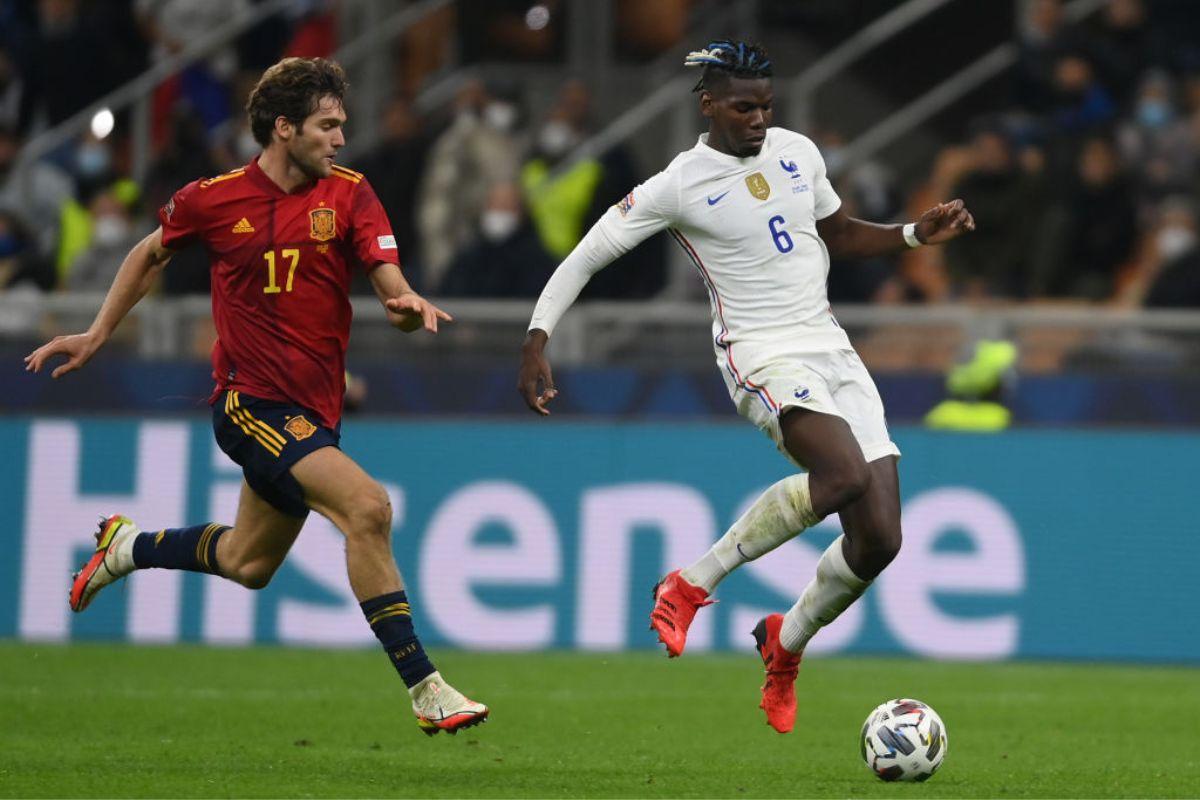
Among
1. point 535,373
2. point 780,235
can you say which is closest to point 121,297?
Answer: point 535,373

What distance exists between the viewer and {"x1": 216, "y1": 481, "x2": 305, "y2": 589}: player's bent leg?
827cm

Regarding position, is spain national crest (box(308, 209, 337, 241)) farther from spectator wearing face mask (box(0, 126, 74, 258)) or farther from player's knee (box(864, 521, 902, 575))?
spectator wearing face mask (box(0, 126, 74, 258))

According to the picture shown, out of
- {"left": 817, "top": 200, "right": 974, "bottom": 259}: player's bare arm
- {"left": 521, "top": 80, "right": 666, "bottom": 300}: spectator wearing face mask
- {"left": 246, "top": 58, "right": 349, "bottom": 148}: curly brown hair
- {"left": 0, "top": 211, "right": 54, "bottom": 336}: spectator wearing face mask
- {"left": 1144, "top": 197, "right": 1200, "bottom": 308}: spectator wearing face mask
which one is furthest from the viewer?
{"left": 0, "top": 211, "right": 54, "bottom": 336}: spectator wearing face mask

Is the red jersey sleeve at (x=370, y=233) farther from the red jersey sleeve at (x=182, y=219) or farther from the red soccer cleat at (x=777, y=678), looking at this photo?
the red soccer cleat at (x=777, y=678)

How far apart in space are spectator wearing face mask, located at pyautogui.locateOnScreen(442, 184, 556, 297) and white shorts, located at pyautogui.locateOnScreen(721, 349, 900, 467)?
6969mm

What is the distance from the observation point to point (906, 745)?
7641 mm

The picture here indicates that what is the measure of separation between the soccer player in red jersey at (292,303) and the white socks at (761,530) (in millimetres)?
1257

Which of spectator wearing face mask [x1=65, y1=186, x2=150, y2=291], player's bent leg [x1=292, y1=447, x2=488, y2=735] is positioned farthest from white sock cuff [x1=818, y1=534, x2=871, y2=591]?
spectator wearing face mask [x1=65, y1=186, x2=150, y2=291]

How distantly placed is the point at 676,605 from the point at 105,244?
8813 millimetres

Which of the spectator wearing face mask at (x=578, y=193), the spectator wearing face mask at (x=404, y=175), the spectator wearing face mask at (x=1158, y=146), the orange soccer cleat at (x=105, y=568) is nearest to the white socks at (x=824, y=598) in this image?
the orange soccer cleat at (x=105, y=568)

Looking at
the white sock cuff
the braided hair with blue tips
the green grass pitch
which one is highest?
the braided hair with blue tips

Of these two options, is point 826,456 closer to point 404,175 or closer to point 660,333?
point 660,333

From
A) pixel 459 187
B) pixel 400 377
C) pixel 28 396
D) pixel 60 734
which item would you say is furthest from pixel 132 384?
pixel 60 734

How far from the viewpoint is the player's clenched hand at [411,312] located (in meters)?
7.43
